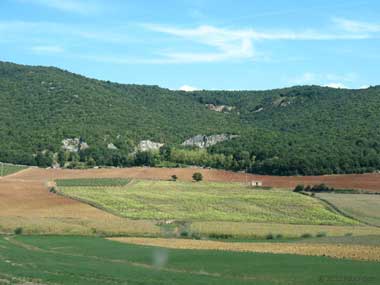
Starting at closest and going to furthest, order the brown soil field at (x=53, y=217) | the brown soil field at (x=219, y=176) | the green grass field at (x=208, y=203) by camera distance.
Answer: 1. the brown soil field at (x=53, y=217)
2. the green grass field at (x=208, y=203)
3. the brown soil field at (x=219, y=176)

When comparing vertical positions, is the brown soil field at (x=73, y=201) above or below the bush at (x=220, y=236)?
above

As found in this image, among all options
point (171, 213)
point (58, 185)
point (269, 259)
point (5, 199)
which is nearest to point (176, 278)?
point (269, 259)

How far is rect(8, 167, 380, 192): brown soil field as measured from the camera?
11909cm

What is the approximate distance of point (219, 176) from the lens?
5600 inches

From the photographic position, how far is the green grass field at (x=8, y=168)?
454ft

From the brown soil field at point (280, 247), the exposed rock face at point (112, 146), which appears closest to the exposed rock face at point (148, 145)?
the exposed rock face at point (112, 146)

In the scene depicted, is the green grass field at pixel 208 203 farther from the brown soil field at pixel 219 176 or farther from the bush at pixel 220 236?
the bush at pixel 220 236

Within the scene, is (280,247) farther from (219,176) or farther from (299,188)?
(219,176)

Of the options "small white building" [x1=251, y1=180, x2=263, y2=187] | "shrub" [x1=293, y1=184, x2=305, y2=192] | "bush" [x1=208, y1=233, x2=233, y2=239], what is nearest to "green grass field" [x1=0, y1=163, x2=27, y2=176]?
"small white building" [x1=251, y1=180, x2=263, y2=187]

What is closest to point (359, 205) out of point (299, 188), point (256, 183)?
point (299, 188)

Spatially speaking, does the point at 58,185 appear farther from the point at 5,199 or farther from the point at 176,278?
the point at 176,278

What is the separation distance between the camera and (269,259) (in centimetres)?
4547

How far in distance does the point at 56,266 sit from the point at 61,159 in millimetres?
125014

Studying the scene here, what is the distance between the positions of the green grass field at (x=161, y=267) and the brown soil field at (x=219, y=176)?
224 ft
